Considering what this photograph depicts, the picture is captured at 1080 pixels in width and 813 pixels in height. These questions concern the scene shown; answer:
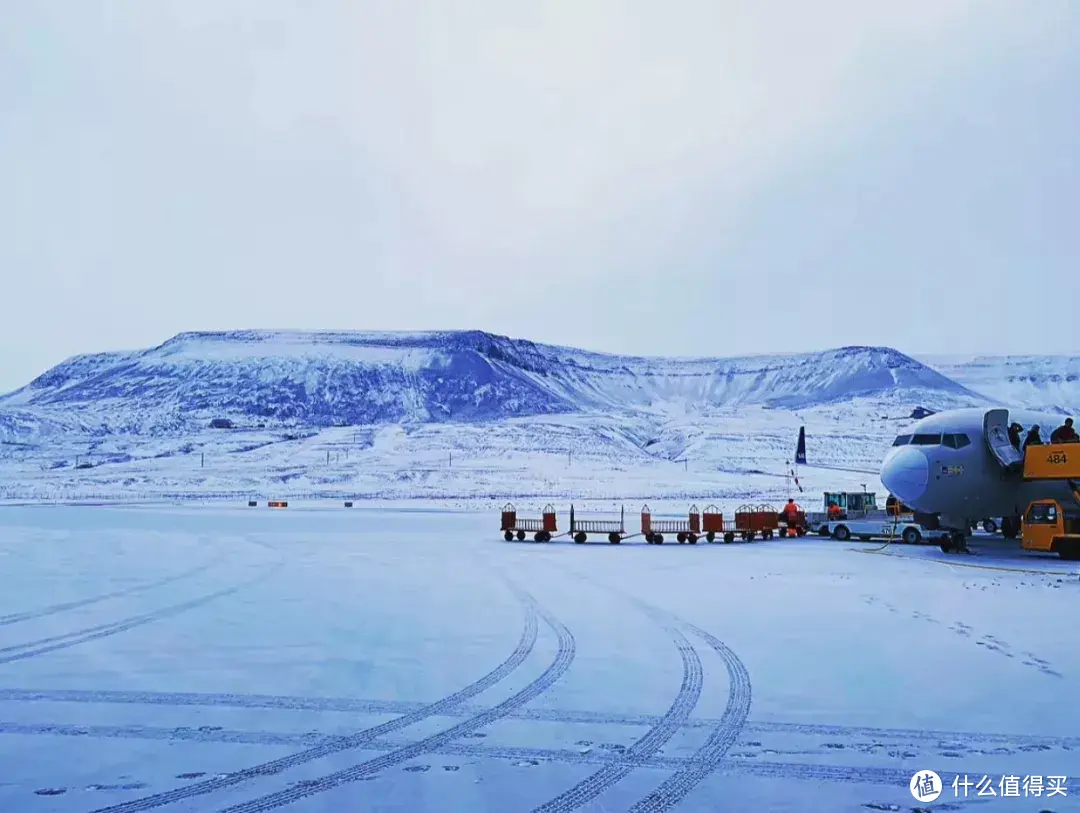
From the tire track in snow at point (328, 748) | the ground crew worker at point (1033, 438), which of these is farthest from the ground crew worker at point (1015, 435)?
the tire track in snow at point (328, 748)

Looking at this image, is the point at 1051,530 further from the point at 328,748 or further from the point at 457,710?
the point at 328,748

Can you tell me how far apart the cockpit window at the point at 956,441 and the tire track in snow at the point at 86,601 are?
69.4 feet

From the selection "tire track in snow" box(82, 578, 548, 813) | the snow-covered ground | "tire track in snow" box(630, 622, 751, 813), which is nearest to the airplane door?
the snow-covered ground

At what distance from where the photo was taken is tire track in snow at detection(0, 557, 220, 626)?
15180 millimetres

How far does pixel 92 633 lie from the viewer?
1382 cm

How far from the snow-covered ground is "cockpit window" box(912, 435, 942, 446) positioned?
6.91 m

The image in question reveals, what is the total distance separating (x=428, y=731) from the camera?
865cm

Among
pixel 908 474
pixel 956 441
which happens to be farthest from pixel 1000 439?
pixel 908 474

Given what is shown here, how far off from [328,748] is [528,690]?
276cm

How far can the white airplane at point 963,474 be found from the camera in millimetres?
27484

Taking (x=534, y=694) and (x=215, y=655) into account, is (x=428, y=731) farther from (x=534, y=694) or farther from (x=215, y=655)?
(x=215, y=655)

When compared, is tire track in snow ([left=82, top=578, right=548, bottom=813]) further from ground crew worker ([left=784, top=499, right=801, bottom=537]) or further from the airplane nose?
ground crew worker ([left=784, top=499, right=801, bottom=537])

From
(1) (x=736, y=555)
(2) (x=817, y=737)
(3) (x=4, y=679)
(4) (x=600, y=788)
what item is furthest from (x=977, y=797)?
(1) (x=736, y=555)

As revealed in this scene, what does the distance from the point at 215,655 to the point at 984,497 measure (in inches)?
926
